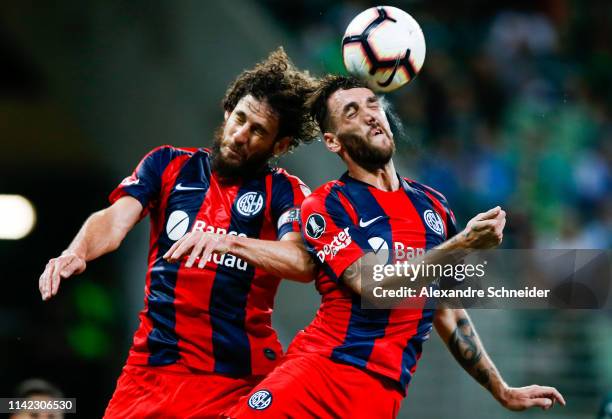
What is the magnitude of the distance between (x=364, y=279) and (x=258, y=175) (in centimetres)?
98

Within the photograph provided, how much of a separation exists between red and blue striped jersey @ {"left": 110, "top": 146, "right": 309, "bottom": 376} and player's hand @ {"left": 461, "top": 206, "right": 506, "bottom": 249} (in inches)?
39.5

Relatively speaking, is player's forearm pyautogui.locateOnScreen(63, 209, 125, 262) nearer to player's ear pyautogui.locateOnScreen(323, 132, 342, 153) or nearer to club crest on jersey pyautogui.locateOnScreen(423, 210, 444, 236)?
player's ear pyautogui.locateOnScreen(323, 132, 342, 153)

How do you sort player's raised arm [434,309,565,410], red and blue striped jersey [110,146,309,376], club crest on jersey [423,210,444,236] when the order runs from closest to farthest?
club crest on jersey [423,210,444,236], red and blue striped jersey [110,146,309,376], player's raised arm [434,309,565,410]

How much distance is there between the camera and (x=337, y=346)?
172 inches

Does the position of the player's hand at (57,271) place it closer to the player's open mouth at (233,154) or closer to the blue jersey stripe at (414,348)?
the player's open mouth at (233,154)

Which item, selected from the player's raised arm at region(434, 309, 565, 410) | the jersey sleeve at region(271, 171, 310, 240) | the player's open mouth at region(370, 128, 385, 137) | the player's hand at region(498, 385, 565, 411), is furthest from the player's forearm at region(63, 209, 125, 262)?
the player's hand at region(498, 385, 565, 411)

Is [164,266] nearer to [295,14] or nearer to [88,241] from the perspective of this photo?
[88,241]

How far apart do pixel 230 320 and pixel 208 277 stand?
0.76 feet

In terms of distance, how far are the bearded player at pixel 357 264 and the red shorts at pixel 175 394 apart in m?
0.33

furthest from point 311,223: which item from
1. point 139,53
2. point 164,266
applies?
point 139,53

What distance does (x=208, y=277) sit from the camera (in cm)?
482

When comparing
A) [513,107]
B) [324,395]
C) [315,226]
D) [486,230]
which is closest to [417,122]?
[513,107]

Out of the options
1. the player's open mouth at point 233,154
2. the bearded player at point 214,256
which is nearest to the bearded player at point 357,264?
the bearded player at point 214,256

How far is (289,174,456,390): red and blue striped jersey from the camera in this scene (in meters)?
4.36
